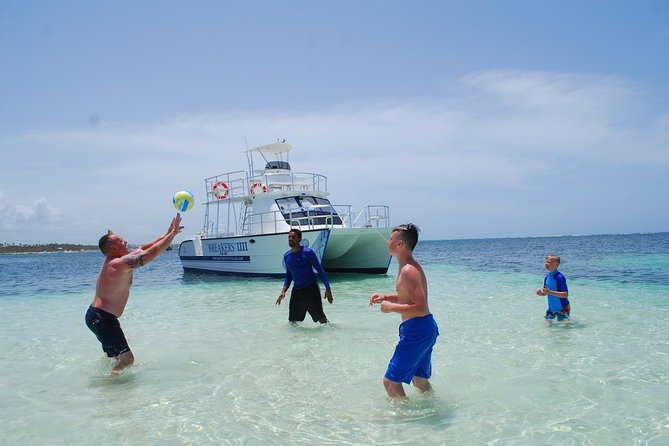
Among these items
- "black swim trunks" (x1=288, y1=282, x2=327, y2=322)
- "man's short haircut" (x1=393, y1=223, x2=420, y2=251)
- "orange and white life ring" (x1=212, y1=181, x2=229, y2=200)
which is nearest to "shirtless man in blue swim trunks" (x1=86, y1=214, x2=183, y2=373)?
"man's short haircut" (x1=393, y1=223, x2=420, y2=251)

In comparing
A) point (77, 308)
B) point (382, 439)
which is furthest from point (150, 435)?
point (77, 308)

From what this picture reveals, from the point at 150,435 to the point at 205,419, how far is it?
454mm

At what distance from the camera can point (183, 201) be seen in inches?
519

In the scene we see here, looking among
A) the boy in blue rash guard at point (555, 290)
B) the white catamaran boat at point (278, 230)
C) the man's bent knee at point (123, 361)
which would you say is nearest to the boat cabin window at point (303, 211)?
the white catamaran boat at point (278, 230)

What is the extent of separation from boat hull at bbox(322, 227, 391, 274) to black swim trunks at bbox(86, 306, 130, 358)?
32.7ft

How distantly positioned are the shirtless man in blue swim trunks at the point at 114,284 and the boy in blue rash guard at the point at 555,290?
4.99m

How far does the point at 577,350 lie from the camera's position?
566 centimetres

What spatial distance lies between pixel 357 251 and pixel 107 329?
42.3 ft

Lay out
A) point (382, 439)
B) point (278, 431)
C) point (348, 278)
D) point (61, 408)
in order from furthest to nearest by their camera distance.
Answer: point (348, 278)
point (61, 408)
point (278, 431)
point (382, 439)

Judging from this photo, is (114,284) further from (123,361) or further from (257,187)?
(257,187)

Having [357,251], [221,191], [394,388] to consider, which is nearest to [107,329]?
[394,388]

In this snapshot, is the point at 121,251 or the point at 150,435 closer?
the point at 150,435

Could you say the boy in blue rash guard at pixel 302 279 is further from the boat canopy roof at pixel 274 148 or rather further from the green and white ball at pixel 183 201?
the boat canopy roof at pixel 274 148

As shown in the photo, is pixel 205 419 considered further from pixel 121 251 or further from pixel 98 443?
pixel 121 251
